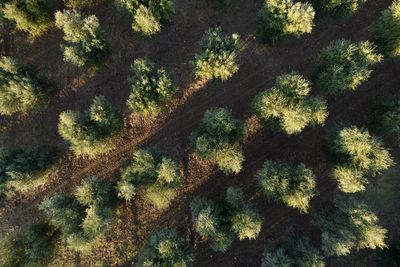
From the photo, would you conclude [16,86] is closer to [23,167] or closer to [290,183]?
[23,167]

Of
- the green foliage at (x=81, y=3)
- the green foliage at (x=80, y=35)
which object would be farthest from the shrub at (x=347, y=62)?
the green foliage at (x=81, y=3)

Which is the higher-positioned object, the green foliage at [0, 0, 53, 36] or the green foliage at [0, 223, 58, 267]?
the green foliage at [0, 0, 53, 36]

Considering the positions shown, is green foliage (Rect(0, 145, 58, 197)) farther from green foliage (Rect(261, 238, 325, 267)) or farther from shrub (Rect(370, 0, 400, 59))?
shrub (Rect(370, 0, 400, 59))

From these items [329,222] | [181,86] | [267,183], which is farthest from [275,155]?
[181,86]

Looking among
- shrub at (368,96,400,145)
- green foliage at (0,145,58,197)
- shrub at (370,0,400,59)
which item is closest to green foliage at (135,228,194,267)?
green foliage at (0,145,58,197)

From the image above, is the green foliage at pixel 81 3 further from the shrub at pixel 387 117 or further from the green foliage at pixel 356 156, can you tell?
the shrub at pixel 387 117

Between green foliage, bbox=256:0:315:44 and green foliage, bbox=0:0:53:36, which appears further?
green foliage, bbox=0:0:53:36

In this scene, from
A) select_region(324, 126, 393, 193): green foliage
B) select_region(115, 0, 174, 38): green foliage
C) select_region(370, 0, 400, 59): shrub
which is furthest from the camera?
select_region(370, 0, 400, 59): shrub

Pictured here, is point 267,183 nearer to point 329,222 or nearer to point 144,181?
point 329,222
